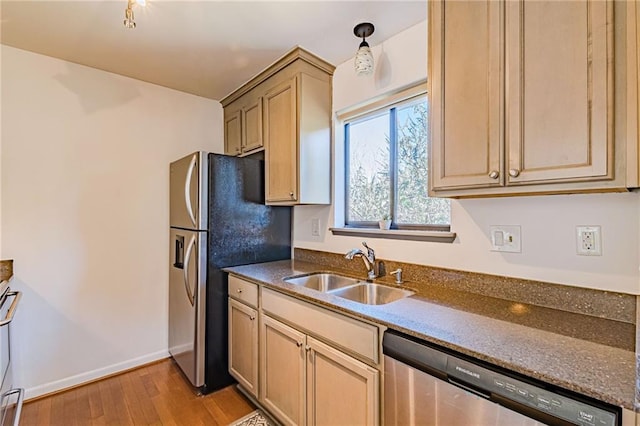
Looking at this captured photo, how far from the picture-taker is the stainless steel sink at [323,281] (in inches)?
78.1

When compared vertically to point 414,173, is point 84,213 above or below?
below

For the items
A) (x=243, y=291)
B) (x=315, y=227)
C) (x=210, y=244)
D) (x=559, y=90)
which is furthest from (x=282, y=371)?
(x=559, y=90)

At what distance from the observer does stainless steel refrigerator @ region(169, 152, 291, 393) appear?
2119 millimetres

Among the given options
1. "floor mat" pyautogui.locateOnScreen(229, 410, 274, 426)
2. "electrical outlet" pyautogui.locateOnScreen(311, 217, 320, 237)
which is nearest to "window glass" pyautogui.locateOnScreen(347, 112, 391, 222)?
"electrical outlet" pyautogui.locateOnScreen(311, 217, 320, 237)

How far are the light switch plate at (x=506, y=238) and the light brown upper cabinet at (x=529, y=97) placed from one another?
1.03ft

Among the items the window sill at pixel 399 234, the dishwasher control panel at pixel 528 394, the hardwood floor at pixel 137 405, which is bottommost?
the hardwood floor at pixel 137 405

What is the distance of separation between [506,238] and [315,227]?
135 cm

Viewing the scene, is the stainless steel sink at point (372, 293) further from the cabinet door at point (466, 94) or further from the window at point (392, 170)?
the cabinet door at point (466, 94)

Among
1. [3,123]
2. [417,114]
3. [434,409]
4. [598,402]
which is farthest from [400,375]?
[3,123]

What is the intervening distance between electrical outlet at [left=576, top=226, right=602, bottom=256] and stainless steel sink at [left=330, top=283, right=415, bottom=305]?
733mm

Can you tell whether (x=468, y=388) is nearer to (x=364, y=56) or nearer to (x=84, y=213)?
(x=364, y=56)

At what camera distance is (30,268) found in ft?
6.88

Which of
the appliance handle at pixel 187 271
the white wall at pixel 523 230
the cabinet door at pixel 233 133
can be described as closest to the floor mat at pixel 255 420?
the appliance handle at pixel 187 271

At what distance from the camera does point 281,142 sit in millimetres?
2262
